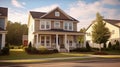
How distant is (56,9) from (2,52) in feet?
54.3

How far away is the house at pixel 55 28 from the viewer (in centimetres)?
3553

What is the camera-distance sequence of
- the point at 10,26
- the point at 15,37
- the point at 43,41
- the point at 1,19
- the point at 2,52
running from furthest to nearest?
the point at 10,26
the point at 15,37
the point at 43,41
the point at 1,19
the point at 2,52

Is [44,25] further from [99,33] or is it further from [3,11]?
[99,33]

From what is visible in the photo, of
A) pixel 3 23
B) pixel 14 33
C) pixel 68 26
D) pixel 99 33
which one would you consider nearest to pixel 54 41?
pixel 68 26

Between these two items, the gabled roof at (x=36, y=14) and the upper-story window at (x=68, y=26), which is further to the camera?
the upper-story window at (x=68, y=26)

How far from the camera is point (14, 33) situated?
240 ft

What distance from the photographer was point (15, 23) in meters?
84.5

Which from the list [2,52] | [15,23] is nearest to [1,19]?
[2,52]

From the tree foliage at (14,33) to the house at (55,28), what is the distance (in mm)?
33355

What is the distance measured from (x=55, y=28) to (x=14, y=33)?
39437mm

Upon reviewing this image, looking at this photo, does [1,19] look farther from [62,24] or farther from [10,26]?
Answer: [10,26]

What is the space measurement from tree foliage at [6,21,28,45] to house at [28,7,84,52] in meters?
33.4

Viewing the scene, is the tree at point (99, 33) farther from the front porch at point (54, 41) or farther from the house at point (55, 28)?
the front porch at point (54, 41)

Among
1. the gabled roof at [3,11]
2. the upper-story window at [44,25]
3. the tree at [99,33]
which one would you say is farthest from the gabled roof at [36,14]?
the tree at [99,33]
